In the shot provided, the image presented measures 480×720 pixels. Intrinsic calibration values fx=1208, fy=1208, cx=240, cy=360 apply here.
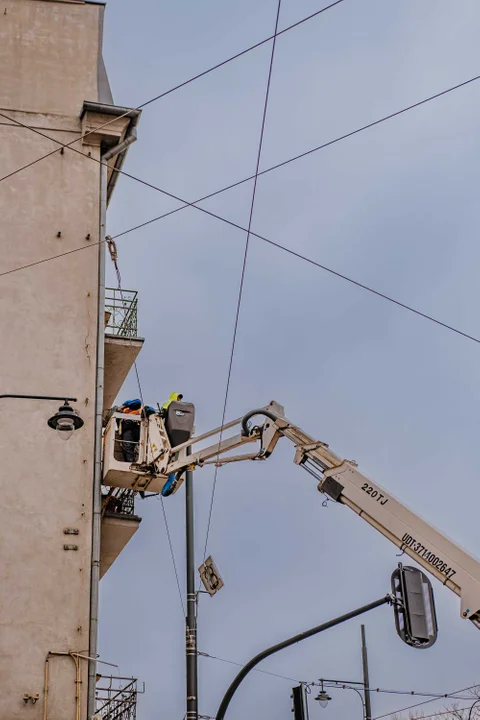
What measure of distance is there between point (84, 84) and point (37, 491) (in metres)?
10.1

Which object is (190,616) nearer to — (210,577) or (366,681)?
(210,577)

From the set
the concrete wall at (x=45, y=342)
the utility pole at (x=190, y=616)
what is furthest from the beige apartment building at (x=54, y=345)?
the utility pole at (x=190, y=616)

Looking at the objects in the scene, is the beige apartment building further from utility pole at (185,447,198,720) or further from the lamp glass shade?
the lamp glass shade

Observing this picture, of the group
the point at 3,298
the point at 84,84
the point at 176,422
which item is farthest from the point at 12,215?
the point at 176,422

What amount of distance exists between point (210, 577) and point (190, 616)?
1.08 meters

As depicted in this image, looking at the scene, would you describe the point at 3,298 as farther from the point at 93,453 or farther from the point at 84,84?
the point at 84,84

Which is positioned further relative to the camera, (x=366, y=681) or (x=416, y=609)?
(x=366, y=681)

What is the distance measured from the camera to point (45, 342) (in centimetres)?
2509

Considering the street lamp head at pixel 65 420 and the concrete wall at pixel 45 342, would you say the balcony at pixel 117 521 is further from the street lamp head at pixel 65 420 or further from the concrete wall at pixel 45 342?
the street lamp head at pixel 65 420

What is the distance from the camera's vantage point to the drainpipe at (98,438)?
73.6 ft

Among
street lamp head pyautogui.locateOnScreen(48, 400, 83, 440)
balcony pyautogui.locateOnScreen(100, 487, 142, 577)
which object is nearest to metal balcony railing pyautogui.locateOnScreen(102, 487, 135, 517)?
balcony pyautogui.locateOnScreen(100, 487, 142, 577)

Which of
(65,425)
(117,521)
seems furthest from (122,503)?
(65,425)

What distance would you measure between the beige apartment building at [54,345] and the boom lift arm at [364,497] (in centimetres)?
270

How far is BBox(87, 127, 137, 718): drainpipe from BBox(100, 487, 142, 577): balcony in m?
1.68
